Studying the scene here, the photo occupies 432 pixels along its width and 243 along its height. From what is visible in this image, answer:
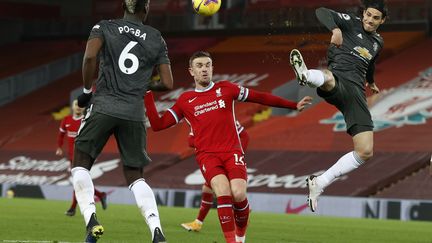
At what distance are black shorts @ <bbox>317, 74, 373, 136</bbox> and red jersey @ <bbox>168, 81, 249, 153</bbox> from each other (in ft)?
5.86

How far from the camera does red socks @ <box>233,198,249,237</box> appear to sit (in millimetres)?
9438

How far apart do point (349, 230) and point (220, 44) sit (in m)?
21.9

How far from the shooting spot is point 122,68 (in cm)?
856

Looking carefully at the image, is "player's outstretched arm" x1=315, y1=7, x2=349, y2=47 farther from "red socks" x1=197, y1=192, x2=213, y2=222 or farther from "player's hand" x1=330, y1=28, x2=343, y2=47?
"red socks" x1=197, y1=192, x2=213, y2=222

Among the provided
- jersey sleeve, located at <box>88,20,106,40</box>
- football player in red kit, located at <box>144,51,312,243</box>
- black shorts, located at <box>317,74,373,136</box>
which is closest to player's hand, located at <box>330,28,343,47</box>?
black shorts, located at <box>317,74,373,136</box>

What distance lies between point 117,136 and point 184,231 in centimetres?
465

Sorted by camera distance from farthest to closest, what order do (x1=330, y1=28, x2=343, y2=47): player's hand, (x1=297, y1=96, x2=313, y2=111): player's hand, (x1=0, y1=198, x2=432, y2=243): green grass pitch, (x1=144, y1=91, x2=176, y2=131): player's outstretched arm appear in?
(x1=0, y1=198, x2=432, y2=243): green grass pitch → (x1=330, y1=28, x2=343, y2=47): player's hand → (x1=144, y1=91, x2=176, y2=131): player's outstretched arm → (x1=297, y1=96, x2=313, y2=111): player's hand

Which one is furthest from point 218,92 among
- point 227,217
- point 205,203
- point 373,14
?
point 205,203

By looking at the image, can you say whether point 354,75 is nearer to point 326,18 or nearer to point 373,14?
point 373,14

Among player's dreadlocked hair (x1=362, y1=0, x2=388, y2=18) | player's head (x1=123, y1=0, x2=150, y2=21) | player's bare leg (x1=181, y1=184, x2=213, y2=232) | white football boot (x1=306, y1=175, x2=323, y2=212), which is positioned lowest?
player's bare leg (x1=181, y1=184, x2=213, y2=232)

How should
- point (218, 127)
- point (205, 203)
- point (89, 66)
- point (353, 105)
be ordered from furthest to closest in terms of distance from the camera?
1. point (205, 203)
2. point (353, 105)
3. point (218, 127)
4. point (89, 66)

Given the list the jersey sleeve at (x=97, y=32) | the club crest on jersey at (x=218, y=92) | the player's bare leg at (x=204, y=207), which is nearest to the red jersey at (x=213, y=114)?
the club crest on jersey at (x=218, y=92)

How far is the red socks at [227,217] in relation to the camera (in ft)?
29.6

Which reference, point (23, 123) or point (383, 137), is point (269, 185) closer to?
point (383, 137)
